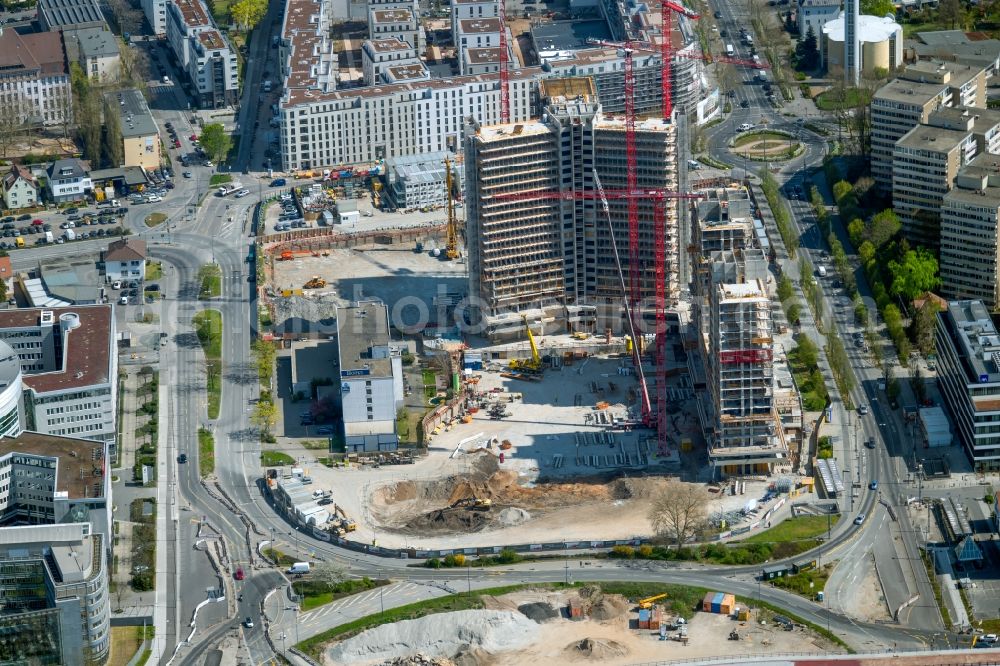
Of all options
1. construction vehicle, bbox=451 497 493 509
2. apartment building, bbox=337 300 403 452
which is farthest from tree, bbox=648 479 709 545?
apartment building, bbox=337 300 403 452

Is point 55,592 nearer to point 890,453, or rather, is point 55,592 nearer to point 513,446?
point 513,446

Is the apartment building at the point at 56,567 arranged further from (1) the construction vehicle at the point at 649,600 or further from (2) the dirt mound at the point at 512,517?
(1) the construction vehicle at the point at 649,600

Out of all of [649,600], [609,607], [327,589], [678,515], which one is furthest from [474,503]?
[649,600]

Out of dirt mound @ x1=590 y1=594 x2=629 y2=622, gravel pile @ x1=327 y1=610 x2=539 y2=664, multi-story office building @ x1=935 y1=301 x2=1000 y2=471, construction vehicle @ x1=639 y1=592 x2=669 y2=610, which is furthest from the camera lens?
multi-story office building @ x1=935 y1=301 x2=1000 y2=471

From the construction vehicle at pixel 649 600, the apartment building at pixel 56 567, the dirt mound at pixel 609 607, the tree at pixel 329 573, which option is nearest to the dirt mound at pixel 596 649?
the dirt mound at pixel 609 607

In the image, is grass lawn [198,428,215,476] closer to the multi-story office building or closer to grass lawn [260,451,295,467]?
grass lawn [260,451,295,467]

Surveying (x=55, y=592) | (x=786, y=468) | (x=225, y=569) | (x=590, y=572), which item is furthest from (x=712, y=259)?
(x=55, y=592)
